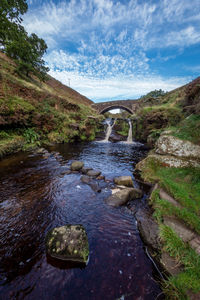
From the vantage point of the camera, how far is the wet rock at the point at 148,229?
2809 mm

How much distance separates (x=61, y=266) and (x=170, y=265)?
7.20 ft

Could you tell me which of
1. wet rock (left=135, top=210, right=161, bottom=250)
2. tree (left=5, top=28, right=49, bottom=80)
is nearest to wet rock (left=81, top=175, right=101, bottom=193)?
wet rock (left=135, top=210, right=161, bottom=250)

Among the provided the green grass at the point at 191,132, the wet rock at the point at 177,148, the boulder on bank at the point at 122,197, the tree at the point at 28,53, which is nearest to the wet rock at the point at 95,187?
the boulder on bank at the point at 122,197

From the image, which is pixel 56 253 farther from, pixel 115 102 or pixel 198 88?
pixel 115 102

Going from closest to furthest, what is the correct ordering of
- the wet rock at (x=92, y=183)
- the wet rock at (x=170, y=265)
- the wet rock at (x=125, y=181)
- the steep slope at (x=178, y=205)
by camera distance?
the steep slope at (x=178, y=205) → the wet rock at (x=170, y=265) → the wet rock at (x=92, y=183) → the wet rock at (x=125, y=181)

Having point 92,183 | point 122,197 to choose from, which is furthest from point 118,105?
point 122,197

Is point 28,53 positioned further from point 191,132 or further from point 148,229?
point 148,229

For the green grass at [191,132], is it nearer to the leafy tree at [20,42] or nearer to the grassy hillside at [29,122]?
the grassy hillside at [29,122]

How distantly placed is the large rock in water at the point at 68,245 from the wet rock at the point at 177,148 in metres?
5.35

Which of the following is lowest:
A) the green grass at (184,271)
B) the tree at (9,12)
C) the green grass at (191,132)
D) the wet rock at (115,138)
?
the wet rock at (115,138)

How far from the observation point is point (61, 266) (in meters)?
2.39

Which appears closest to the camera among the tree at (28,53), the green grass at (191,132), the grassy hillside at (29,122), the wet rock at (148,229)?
the wet rock at (148,229)

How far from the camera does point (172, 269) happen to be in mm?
2207

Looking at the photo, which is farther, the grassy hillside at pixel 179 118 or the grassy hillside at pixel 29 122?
the grassy hillside at pixel 29 122
